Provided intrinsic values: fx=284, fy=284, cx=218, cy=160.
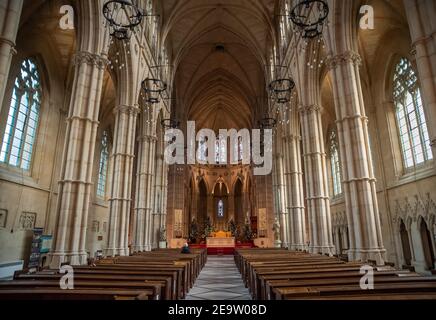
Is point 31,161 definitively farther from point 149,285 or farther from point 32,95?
point 149,285

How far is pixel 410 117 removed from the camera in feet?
56.4

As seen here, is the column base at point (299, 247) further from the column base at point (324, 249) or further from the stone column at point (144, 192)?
the stone column at point (144, 192)

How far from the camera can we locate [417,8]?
7914mm

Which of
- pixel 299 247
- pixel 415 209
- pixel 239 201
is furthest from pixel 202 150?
pixel 415 209

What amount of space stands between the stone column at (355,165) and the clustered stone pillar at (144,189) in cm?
1406

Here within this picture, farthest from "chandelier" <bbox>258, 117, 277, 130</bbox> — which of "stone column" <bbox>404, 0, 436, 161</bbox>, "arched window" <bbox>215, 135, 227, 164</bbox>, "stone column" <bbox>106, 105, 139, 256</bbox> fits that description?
"arched window" <bbox>215, 135, 227, 164</bbox>

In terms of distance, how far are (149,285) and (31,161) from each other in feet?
55.0

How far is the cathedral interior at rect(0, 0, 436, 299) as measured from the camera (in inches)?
431

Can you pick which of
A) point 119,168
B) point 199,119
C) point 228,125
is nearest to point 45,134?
point 119,168

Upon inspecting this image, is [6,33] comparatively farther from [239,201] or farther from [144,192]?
[239,201]

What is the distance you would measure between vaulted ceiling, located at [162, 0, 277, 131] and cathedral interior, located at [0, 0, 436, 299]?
0.67 feet

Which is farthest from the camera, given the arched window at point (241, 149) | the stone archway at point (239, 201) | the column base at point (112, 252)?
the stone archway at point (239, 201)

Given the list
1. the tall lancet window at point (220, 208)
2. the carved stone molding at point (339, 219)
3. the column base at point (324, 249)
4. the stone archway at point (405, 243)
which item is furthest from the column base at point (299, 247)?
the tall lancet window at point (220, 208)

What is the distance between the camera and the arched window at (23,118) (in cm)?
1563
